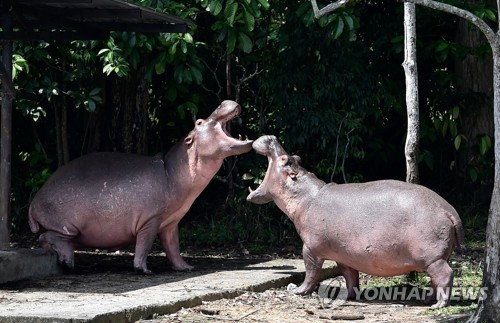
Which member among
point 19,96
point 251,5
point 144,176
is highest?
point 251,5

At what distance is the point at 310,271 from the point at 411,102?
181cm

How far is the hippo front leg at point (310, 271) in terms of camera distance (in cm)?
872

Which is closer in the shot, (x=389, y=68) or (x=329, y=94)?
(x=329, y=94)

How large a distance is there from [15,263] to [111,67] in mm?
2497

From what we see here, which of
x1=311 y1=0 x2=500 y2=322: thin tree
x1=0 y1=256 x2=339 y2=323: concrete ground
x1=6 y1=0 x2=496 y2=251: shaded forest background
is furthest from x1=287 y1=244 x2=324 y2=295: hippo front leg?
x1=6 y1=0 x2=496 y2=251: shaded forest background

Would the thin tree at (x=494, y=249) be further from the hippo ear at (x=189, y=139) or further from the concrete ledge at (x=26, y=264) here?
the concrete ledge at (x=26, y=264)

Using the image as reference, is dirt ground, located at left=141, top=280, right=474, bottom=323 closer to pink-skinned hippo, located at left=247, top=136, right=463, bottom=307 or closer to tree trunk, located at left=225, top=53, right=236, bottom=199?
pink-skinned hippo, located at left=247, top=136, right=463, bottom=307

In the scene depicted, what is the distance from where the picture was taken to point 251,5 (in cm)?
1032

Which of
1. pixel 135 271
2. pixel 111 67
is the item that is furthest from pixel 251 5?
pixel 135 271

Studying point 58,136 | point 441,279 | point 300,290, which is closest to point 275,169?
point 300,290

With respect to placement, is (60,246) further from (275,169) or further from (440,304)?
(440,304)

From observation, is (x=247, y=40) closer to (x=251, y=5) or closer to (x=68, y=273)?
(x=251, y=5)

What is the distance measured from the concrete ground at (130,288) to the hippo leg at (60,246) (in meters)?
0.13

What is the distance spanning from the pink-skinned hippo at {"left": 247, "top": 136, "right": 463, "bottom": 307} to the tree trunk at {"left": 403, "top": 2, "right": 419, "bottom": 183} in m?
0.61
